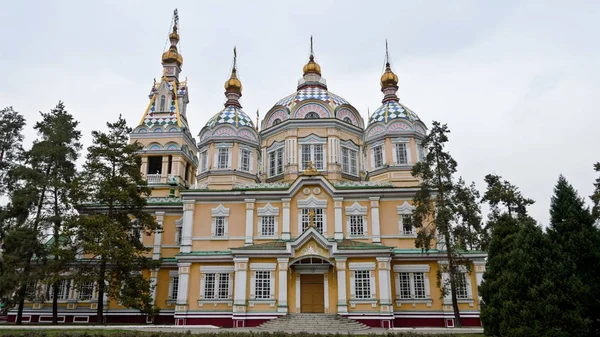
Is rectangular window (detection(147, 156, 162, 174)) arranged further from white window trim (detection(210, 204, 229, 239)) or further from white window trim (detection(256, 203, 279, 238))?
white window trim (detection(256, 203, 279, 238))

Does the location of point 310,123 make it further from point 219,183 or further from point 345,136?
point 219,183

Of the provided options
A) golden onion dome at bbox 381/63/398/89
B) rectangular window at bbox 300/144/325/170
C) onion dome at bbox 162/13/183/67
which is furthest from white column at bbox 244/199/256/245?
onion dome at bbox 162/13/183/67

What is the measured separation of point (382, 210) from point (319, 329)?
A: 28.5 ft

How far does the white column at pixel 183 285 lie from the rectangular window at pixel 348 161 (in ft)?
40.0

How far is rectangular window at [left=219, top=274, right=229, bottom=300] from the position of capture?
1053 inches

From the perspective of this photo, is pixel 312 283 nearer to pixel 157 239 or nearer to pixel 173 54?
pixel 157 239

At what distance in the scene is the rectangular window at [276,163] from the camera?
32.1 meters

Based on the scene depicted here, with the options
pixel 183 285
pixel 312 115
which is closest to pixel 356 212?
pixel 312 115

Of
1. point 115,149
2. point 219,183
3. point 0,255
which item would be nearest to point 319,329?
point 219,183

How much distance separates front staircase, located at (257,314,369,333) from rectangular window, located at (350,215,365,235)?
545cm

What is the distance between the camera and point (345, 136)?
3241cm

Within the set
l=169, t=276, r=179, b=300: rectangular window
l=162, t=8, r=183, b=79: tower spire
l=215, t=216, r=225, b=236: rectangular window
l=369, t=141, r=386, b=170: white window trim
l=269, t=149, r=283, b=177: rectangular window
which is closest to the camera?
l=215, t=216, r=225, b=236: rectangular window

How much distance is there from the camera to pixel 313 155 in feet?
103

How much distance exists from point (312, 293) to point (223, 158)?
11429 mm
